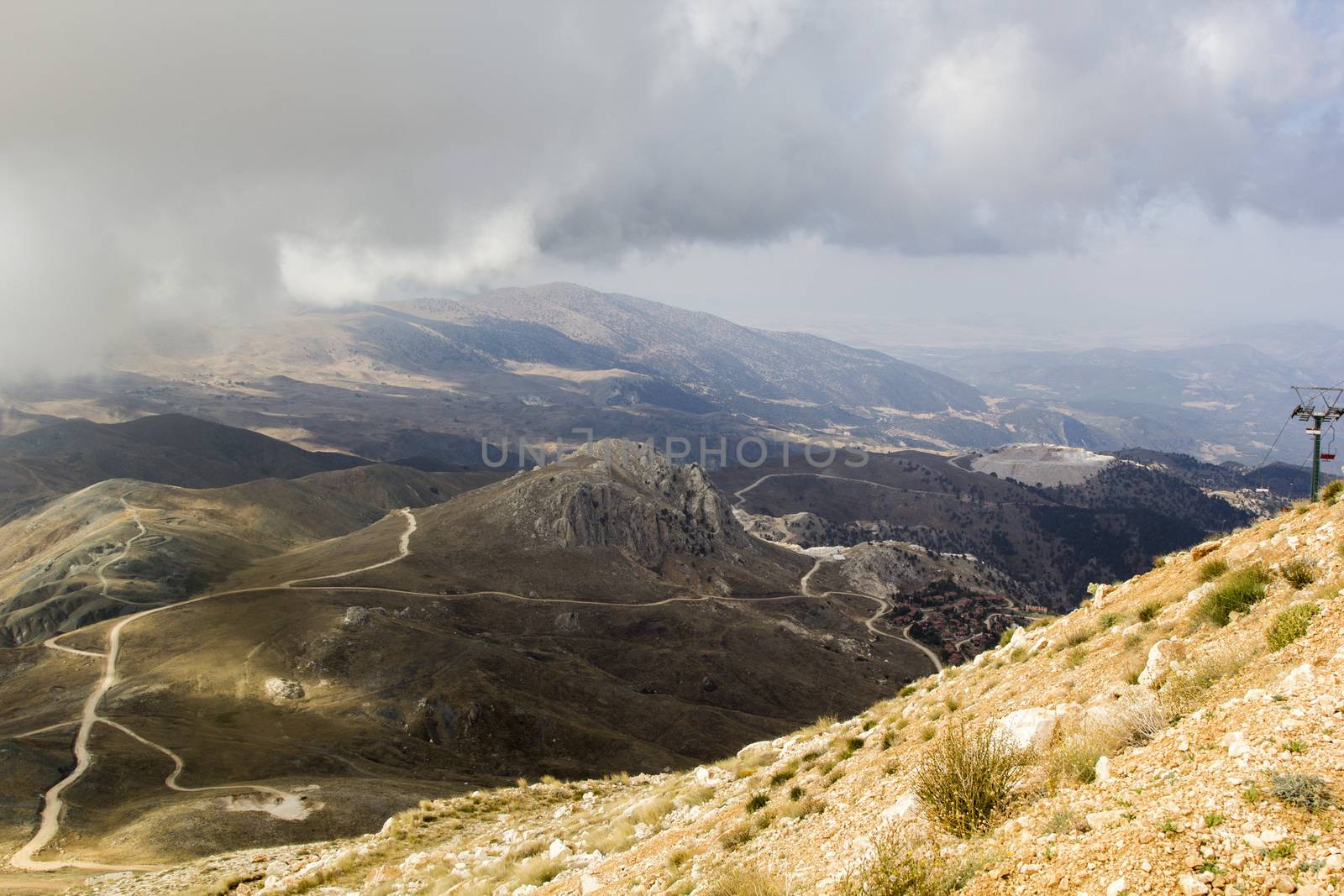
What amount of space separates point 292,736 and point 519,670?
94.7 feet

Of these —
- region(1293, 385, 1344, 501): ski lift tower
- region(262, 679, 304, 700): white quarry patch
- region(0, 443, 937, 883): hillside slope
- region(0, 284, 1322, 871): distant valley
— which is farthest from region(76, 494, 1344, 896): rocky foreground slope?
region(262, 679, 304, 700): white quarry patch

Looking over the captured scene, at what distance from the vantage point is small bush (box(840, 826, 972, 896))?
9.39 metres

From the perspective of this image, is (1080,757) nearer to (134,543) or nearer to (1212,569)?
(1212,569)

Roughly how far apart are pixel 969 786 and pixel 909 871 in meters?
1.62

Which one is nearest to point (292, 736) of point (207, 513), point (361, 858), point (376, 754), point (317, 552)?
point (376, 754)

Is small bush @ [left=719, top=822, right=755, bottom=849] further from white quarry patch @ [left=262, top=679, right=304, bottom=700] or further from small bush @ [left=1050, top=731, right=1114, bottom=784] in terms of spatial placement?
white quarry patch @ [left=262, top=679, right=304, bottom=700]

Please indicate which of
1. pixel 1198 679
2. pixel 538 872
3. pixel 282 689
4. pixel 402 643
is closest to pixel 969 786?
pixel 1198 679

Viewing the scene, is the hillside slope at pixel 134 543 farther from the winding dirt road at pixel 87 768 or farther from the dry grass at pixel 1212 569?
the dry grass at pixel 1212 569

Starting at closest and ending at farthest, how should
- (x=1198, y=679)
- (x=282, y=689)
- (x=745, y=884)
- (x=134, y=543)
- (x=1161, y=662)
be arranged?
(x=745, y=884)
(x=1198, y=679)
(x=1161, y=662)
(x=282, y=689)
(x=134, y=543)

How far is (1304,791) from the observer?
787cm

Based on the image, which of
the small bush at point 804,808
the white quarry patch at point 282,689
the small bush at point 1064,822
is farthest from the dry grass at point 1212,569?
the white quarry patch at point 282,689

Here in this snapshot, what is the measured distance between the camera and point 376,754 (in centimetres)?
6844

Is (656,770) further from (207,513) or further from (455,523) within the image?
(207,513)

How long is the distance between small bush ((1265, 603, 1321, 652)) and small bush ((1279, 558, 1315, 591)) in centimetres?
189
